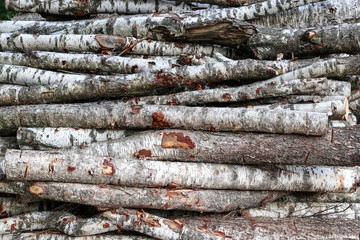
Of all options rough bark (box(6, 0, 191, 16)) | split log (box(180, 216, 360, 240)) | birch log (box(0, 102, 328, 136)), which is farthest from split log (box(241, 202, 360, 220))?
rough bark (box(6, 0, 191, 16))

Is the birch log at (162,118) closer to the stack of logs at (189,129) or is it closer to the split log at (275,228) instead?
the stack of logs at (189,129)

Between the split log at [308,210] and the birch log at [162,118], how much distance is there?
0.82 m

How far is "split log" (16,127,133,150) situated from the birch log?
0.06 meters

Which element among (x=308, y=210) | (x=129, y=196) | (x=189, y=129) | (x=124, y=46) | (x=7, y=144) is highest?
(x=124, y=46)

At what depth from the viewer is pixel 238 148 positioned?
9.95 feet

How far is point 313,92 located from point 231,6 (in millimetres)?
1470

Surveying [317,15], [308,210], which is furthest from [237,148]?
[317,15]

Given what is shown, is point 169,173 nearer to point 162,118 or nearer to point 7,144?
point 162,118

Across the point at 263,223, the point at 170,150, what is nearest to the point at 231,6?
the point at 170,150

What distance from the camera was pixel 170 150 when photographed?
3.10 m

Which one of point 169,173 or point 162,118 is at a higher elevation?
point 162,118

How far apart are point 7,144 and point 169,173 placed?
148cm

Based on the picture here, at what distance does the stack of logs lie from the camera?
9.67 feet

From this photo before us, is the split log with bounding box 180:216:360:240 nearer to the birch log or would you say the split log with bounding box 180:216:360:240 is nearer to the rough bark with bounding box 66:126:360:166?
the rough bark with bounding box 66:126:360:166
